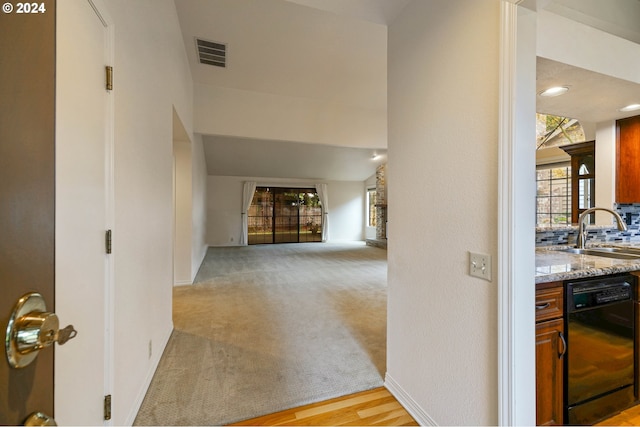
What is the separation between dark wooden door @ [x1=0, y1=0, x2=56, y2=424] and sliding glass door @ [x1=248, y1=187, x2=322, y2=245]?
863 centimetres

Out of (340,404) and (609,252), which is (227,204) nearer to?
(340,404)

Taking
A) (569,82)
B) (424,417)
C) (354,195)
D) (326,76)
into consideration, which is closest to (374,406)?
(424,417)

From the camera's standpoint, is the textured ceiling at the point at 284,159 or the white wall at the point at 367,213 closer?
the textured ceiling at the point at 284,159

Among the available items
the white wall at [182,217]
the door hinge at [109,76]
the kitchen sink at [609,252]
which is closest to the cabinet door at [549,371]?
the kitchen sink at [609,252]

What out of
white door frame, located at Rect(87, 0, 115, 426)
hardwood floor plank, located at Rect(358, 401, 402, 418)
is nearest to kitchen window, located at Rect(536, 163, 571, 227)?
hardwood floor plank, located at Rect(358, 401, 402, 418)

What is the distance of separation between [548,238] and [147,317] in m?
3.17

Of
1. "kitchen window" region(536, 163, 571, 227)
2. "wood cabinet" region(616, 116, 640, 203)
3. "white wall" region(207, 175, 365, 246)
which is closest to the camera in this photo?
"wood cabinet" region(616, 116, 640, 203)

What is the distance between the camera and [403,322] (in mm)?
1674

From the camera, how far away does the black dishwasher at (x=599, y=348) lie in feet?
4.46

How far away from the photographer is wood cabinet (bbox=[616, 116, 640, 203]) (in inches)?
94.1

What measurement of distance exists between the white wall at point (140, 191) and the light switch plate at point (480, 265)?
168 centimetres

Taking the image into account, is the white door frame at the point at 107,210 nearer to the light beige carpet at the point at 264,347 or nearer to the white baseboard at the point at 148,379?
the white baseboard at the point at 148,379

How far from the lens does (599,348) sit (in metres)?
1.44

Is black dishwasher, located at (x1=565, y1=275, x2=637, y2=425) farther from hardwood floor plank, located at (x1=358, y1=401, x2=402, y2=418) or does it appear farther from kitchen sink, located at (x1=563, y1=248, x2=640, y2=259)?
hardwood floor plank, located at (x1=358, y1=401, x2=402, y2=418)
